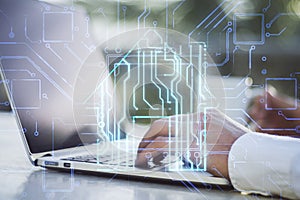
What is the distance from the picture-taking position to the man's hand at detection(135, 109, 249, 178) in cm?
44

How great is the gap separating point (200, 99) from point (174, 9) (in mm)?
149

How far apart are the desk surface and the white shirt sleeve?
0.02 metres

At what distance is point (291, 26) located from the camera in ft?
1.83

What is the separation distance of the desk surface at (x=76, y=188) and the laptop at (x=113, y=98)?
0.02 metres

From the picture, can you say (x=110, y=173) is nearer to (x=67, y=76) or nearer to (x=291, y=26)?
(x=67, y=76)

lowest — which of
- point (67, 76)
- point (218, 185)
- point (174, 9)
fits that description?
point (218, 185)

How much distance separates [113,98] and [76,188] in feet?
0.44

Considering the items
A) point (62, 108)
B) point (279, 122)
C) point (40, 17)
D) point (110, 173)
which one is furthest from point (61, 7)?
point (279, 122)

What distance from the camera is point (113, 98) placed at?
1.47 feet

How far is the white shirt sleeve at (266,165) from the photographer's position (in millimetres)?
363

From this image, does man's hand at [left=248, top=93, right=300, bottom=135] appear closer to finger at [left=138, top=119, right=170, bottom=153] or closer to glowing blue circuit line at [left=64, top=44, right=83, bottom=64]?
finger at [left=138, top=119, right=170, bottom=153]

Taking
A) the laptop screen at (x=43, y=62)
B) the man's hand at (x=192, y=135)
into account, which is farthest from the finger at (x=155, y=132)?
the laptop screen at (x=43, y=62)

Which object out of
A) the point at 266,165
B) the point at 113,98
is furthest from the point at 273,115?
the point at 113,98

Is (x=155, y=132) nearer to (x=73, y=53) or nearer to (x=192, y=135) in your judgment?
(x=192, y=135)
